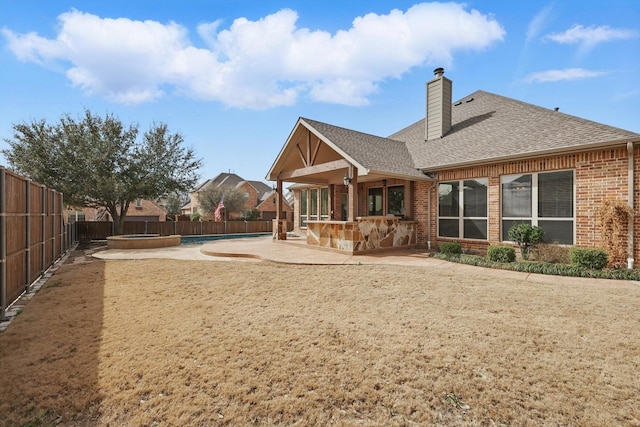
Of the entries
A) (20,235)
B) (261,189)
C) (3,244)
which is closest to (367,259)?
(3,244)

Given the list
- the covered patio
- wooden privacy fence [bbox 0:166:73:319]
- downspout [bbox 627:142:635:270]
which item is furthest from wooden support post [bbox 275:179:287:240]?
downspout [bbox 627:142:635:270]

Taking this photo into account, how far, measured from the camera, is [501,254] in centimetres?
825

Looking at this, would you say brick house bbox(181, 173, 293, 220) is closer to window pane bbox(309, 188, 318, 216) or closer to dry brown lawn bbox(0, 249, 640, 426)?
window pane bbox(309, 188, 318, 216)

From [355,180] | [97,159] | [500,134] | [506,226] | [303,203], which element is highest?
[97,159]

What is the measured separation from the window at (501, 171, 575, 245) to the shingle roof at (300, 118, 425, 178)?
2.89 meters

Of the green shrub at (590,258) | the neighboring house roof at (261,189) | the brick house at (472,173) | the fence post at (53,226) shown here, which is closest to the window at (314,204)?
the brick house at (472,173)

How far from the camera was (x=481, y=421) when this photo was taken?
89.2 inches

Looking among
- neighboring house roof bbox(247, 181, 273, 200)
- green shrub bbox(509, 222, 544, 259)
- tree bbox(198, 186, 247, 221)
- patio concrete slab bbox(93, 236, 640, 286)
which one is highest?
neighboring house roof bbox(247, 181, 273, 200)

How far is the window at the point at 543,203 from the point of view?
8.11 metres

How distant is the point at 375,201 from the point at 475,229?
477cm

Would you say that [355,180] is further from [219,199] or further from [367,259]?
[219,199]

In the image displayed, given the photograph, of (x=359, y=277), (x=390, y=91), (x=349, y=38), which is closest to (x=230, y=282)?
(x=359, y=277)

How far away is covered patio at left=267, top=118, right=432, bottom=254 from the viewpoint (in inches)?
389

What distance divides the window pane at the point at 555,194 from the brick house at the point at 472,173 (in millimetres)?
23
